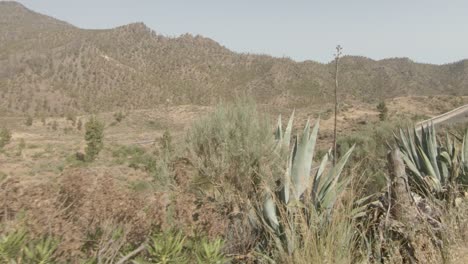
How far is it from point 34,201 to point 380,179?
7198 mm

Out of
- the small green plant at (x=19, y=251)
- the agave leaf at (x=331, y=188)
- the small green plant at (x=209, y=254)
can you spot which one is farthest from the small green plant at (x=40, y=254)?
the agave leaf at (x=331, y=188)

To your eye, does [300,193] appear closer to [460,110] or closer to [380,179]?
[380,179]

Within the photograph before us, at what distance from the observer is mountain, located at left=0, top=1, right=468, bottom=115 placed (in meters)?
59.2

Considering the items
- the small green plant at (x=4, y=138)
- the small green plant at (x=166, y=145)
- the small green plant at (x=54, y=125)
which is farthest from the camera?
the small green plant at (x=54, y=125)

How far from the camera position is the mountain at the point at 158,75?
5925cm

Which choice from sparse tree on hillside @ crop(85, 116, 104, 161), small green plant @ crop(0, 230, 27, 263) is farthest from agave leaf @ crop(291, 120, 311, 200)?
sparse tree on hillside @ crop(85, 116, 104, 161)

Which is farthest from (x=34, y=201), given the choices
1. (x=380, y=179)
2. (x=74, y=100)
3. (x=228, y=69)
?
(x=228, y=69)

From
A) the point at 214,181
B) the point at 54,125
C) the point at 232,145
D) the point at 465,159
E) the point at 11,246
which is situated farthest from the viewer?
the point at 54,125

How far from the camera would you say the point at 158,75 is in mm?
69438

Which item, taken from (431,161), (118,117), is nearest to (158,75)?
(118,117)

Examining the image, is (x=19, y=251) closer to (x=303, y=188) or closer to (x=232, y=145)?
(x=303, y=188)

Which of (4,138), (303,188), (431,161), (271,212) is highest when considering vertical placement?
(303,188)

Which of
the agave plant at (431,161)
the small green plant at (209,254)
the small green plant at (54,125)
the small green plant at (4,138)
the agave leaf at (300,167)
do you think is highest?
the agave leaf at (300,167)

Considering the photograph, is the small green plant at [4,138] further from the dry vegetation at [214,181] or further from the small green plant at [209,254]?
the small green plant at [209,254]
